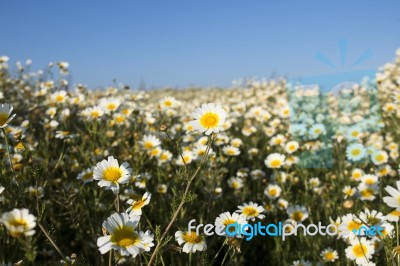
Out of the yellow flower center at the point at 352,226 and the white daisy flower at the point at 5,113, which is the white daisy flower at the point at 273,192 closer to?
the yellow flower center at the point at 352,226

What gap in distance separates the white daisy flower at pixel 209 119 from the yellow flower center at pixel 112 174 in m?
0.39

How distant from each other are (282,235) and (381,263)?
0.64m

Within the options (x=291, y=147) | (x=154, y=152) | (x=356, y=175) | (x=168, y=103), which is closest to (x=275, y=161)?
(x=291, y=147)

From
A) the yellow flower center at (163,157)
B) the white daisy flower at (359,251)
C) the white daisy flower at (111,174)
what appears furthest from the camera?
the yellow flower center at (163,157)

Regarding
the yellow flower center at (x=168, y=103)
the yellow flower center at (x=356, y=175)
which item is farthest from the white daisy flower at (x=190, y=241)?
the yellow flower center at (x=168, y=103)

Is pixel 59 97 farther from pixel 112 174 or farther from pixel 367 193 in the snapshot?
pixel 367 193

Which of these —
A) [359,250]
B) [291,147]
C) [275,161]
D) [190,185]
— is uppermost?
[291,147]

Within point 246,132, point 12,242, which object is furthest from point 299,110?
point 12,242

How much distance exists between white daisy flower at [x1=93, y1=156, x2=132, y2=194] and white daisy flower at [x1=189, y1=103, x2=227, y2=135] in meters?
0.36

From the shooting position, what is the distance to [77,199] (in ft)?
10.7

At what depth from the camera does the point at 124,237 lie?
1.48 meters

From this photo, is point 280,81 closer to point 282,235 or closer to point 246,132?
point 246,132

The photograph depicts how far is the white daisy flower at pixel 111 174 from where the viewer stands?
5.85ft

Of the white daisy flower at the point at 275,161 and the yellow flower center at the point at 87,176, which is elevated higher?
the white daisy flower at the point at 275,161
